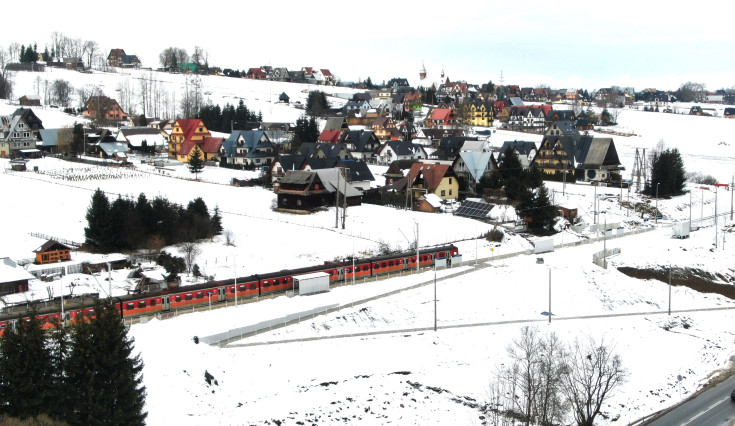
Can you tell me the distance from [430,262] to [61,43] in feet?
464

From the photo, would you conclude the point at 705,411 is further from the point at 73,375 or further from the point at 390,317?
the point at 73,375

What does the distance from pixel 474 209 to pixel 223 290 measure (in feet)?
80.2

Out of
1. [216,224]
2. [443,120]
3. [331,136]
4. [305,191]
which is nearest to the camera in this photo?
[216,224]

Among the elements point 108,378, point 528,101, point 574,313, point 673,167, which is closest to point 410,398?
point 108,378

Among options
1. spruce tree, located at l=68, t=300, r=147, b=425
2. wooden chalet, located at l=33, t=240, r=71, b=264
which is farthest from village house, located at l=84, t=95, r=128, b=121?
spruce tree, located at l=68, t=300, r=147, b=425

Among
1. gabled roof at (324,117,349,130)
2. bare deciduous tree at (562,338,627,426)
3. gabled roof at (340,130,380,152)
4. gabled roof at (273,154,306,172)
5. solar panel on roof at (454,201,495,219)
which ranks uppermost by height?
gabled roof at (324,117,349,130)

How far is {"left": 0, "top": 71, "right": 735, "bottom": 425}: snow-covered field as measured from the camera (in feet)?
77.9

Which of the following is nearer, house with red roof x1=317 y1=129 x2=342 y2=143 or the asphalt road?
the asphalt road

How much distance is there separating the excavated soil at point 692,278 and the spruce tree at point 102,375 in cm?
3035

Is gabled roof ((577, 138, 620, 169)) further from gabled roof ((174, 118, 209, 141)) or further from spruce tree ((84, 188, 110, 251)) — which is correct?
spruce tree ((84, 188, 110, 251))

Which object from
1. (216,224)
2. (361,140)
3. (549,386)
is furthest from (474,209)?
(361,140)

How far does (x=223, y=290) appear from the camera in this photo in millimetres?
31109

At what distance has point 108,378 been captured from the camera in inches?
737

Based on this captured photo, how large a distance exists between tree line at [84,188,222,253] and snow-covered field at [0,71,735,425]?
6.43 ft
